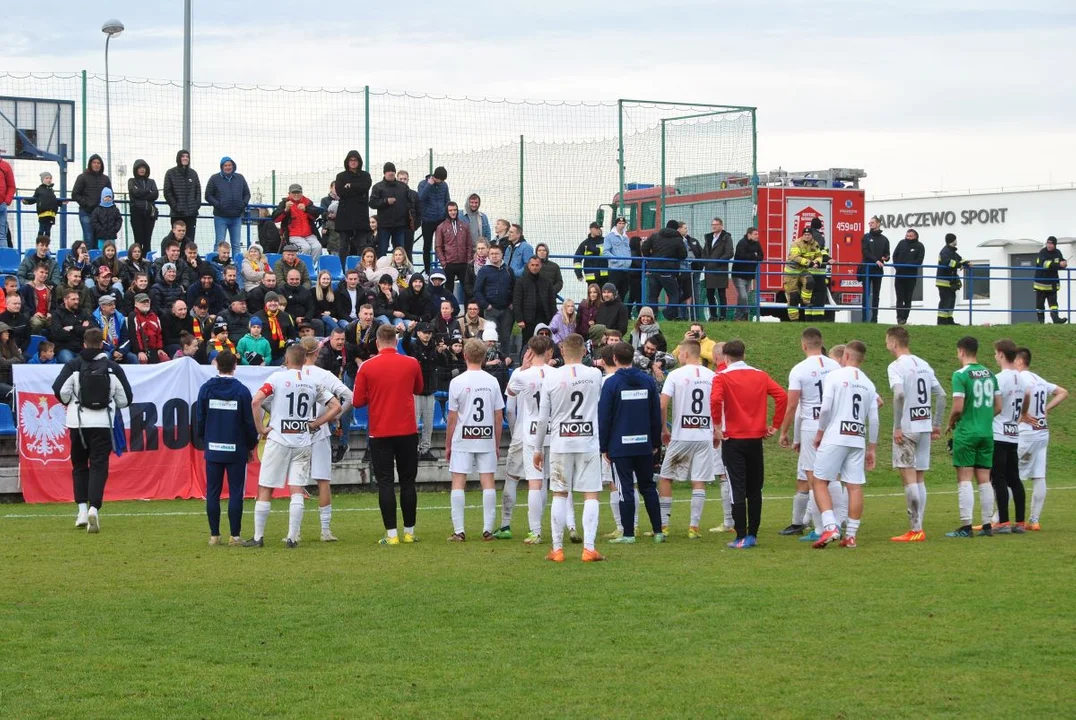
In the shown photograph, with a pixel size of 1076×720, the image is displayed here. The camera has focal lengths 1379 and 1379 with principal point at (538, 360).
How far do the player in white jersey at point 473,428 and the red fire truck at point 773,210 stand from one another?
1388 cm

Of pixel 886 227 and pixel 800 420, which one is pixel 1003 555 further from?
pixel 886 227

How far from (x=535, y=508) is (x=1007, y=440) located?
488 cm

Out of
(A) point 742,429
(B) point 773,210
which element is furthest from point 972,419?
(B) point 773,210

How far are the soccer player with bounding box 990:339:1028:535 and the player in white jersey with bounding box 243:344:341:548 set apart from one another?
21.7 ft

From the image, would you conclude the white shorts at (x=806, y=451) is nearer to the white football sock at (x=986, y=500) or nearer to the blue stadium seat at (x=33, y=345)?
the white football sock at (x=986, y=500)

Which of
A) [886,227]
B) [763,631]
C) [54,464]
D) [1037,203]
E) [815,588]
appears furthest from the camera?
[886,227]

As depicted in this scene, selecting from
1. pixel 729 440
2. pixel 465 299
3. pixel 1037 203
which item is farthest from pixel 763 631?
pixel 1037 203

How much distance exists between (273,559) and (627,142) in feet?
55.8

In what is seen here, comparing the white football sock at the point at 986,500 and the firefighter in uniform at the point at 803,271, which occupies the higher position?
the firefighter in uniform at the point at 803,271

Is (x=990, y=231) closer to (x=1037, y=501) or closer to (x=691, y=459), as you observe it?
(x=1037, y=501)

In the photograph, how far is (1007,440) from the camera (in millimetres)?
13969

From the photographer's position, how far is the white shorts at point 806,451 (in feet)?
44.2

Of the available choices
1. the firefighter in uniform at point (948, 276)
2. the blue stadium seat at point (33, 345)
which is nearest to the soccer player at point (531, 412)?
the blue stadium seat at point (33, 345)

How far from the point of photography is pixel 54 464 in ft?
59.2
